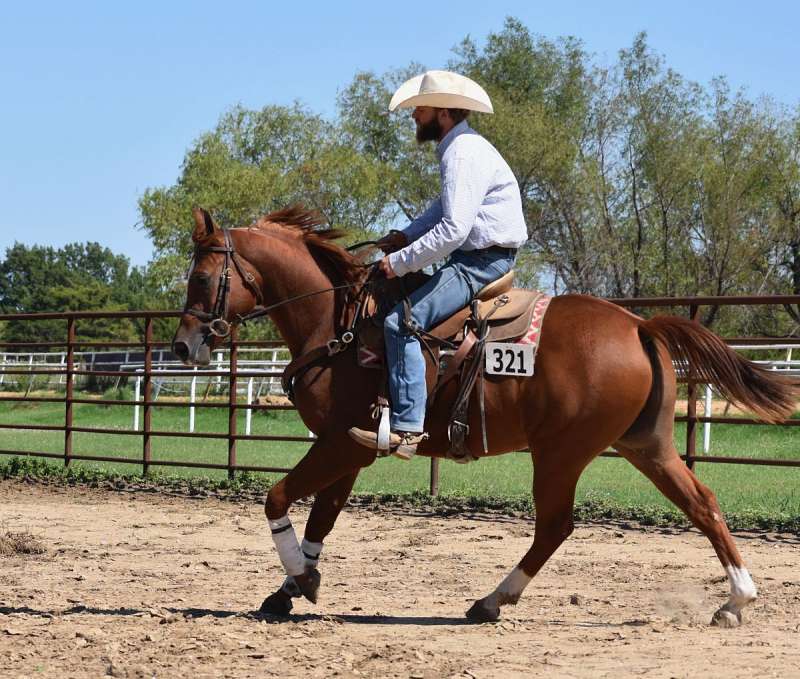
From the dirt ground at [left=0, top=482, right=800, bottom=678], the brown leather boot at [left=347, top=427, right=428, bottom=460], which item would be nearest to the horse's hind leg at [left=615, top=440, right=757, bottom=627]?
the dirt ground at [left=0, top=482, right=800, bottom=678]

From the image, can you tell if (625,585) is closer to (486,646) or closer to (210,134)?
(486,646)

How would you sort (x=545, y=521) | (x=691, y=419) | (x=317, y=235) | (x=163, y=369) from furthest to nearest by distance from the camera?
(x=163, y=369) → (x=691, y=419) → (x=317, y=235) → (x=545, y=521)

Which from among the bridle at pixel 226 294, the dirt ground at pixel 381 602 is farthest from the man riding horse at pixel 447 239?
the dirt ground at pixel 381 602

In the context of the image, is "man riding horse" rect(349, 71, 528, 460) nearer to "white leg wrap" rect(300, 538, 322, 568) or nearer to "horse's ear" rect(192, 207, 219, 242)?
"white leg wrap" rect(300, 538, 322, 568)

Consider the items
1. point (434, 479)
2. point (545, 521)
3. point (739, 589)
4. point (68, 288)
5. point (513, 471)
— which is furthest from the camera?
point (68, 288)

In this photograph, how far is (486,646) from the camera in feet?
15.2

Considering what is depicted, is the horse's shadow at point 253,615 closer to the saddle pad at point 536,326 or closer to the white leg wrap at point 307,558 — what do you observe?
the white leg wrap at point 307,558

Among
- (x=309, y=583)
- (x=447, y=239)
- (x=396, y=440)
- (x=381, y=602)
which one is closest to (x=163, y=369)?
(x=381, y=602)

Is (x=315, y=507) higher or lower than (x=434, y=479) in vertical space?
higher

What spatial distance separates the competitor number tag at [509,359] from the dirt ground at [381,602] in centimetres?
122

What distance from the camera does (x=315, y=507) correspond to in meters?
5.58

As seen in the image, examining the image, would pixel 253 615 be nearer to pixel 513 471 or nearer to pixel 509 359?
pixel 509 359

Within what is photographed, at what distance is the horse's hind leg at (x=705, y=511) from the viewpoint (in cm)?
504

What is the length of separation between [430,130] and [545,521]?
2065mm
